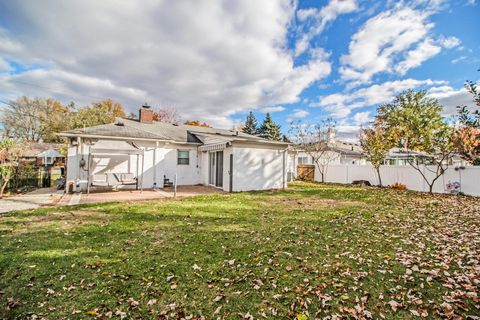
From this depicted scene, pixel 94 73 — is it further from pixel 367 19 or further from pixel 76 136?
pixel 367 19

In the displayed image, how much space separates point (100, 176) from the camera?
46.1 ft

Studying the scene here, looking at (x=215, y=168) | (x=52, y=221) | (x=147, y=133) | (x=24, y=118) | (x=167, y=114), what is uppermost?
(x=167, y=114)

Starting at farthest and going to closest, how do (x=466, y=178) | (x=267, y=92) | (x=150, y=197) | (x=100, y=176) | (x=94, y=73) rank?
(x=267, y=92) < (x=94, y=73) < (x=466, y=178) < (x=100, y=176) < (x=150, y=197)

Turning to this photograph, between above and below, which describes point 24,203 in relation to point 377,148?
below

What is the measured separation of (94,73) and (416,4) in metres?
27.3

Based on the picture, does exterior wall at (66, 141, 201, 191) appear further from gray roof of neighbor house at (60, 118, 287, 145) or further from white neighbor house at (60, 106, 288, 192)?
gray roof of neighbor house at (60, 118, 287, 145)

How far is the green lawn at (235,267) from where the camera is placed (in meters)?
3.36

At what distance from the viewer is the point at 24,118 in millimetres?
40969

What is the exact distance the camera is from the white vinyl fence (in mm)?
15211

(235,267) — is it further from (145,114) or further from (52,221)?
(145,114)

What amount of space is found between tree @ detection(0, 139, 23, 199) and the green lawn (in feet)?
20.9

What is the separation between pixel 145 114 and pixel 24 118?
36.4 meters

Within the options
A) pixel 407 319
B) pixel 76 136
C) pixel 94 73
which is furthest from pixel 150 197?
pixel 94 73

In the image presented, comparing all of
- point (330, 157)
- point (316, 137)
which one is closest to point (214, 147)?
point (316, 137)
